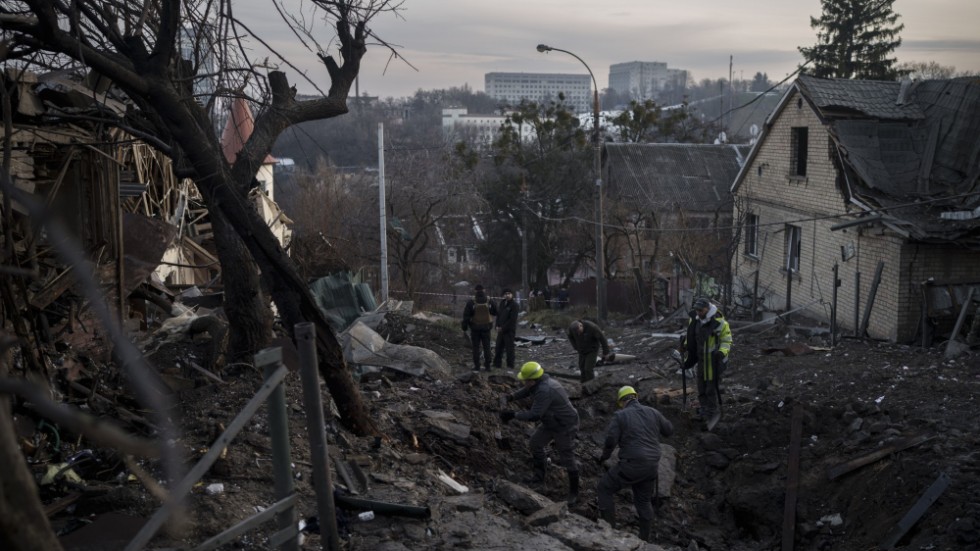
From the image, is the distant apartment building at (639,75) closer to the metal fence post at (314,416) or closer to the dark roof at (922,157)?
the dark roof at (922,157)

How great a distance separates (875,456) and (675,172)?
2817cm

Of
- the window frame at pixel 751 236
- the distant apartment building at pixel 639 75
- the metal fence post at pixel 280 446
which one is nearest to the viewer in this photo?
the metal fence post at pixel 280 446

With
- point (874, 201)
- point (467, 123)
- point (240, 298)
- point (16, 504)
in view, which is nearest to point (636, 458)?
point (240, 298)

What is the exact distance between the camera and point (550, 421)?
8.87 metres

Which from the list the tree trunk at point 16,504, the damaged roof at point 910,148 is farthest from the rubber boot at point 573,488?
the damaged roof at point 910,148

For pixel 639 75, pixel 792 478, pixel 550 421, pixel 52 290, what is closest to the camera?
pixel 52 290

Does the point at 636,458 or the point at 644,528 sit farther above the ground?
the point at 636,458

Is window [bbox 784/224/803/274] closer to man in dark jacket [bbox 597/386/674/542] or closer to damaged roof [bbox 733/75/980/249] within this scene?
damaged roof [bbox 733/75/980/249]

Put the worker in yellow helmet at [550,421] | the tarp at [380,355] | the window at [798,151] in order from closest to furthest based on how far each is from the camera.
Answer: the worker in yellow helmet at [550,421] < the tarp at [380,355] < the window at [798,151]

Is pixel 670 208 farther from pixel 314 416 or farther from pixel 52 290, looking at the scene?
pixel 314 416

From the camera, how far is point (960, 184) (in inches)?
621

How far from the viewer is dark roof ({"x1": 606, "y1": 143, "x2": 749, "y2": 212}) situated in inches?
1363

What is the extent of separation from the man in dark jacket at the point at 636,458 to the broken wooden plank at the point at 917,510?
2194mm

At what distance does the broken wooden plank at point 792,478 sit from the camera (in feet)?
28.1
